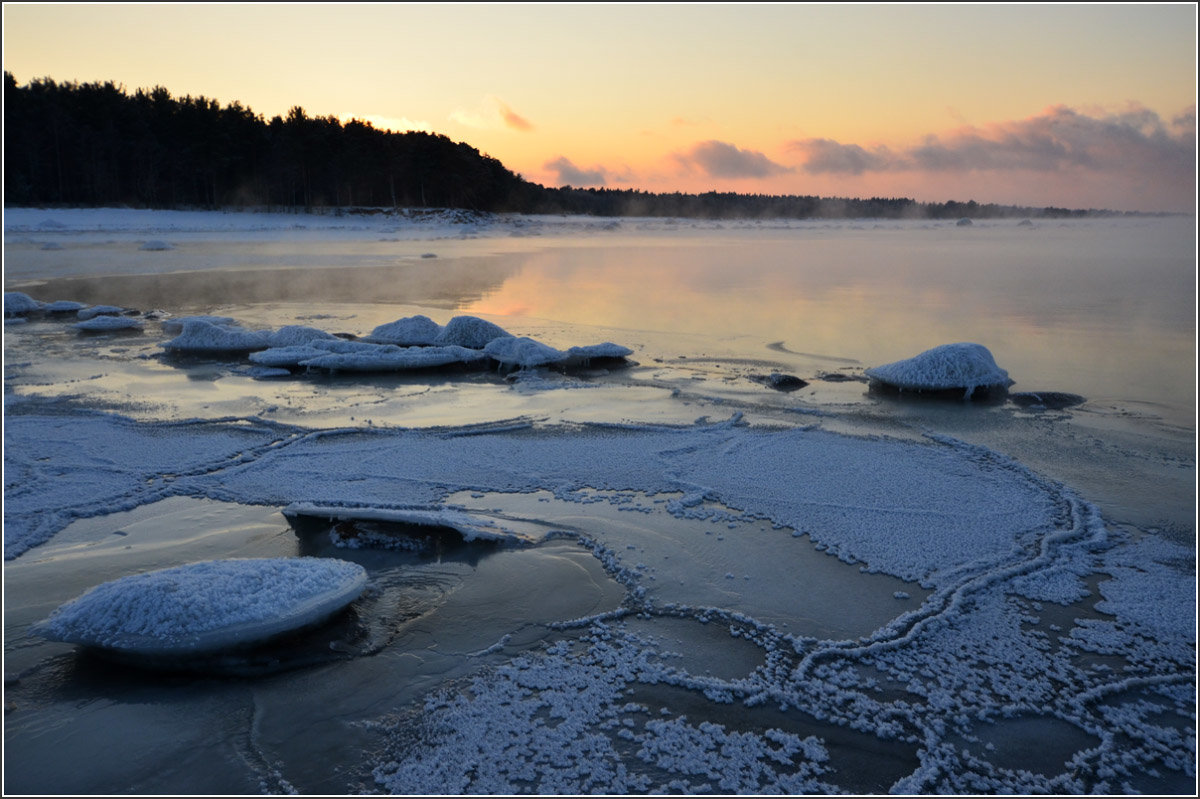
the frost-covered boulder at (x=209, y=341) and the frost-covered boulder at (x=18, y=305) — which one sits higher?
the frost-covered boulder at (x=18, y=305)

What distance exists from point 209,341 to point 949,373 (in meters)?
7.79

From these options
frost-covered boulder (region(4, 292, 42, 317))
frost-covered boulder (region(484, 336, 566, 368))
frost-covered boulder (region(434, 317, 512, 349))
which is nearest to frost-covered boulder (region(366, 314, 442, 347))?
frost-covered boulder (region(434, 317, 512, 349))

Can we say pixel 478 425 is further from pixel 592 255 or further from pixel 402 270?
pixel 592 255

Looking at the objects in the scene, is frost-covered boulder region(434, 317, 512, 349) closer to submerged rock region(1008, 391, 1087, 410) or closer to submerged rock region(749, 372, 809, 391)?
submerged rock region(749, 372, 809, 391)

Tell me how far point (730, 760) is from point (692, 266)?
21.2m

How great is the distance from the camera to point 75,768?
2480mm

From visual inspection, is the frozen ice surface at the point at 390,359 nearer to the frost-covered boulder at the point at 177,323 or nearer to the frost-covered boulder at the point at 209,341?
the frost-covered boulder at the point at 209,341

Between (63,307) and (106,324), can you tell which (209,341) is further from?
(63,307)

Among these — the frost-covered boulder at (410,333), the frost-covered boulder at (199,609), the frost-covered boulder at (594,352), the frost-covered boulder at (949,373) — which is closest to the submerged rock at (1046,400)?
the frost-covered boulder at (949,373)

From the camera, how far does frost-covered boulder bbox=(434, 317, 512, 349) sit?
9.11 metres

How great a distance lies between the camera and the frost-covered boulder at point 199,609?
298 centimetres

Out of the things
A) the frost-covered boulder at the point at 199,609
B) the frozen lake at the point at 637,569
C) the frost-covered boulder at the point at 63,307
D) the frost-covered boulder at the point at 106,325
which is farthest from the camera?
the frost-covered boulder at the point at 63,307

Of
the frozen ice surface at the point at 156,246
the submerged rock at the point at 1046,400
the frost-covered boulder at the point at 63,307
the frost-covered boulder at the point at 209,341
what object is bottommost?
the submerged rock at the point at 1046,400

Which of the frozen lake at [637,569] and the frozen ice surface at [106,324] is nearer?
the frozen lake at [637,569]
